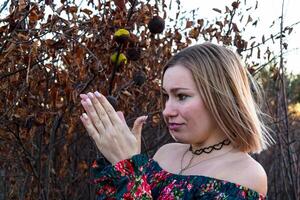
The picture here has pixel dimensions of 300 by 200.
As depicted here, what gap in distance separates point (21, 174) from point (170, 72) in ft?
5.98

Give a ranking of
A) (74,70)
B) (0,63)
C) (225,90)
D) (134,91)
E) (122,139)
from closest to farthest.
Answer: (122,139), (225,90), (0,63), (74,70), (134,91)

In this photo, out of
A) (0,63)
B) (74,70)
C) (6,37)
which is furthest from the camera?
(74,70)

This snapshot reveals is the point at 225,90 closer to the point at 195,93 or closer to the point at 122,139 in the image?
the point at 195,93

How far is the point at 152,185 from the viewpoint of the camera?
1.66 m

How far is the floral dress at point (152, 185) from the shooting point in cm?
151

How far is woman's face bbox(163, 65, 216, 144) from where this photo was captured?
5.22 ft

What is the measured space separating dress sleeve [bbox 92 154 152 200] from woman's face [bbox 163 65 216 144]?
0.43 feet

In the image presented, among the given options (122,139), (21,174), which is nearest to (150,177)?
(122,139)

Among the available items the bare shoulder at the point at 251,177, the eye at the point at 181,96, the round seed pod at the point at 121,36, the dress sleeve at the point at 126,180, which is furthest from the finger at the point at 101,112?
the round seed pod at the point at 121,36

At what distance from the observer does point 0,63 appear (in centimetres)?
205

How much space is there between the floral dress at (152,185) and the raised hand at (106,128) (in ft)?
0.09

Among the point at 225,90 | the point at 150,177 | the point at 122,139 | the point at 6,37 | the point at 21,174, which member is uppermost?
the point at 6,37

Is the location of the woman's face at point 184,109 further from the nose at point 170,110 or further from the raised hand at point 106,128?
the raised hand at point 106,128

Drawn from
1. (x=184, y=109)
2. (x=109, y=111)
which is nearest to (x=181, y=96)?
(x=184, y=109)
